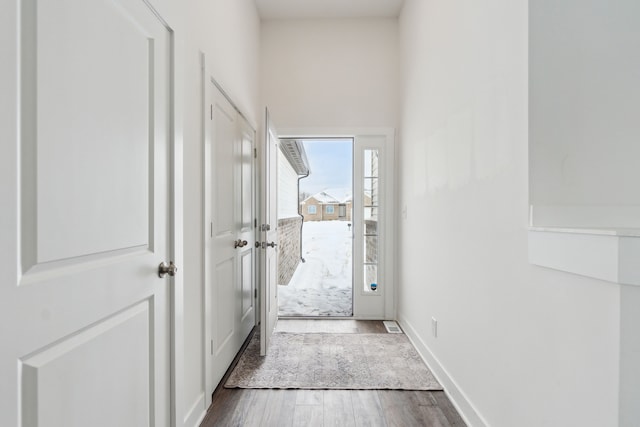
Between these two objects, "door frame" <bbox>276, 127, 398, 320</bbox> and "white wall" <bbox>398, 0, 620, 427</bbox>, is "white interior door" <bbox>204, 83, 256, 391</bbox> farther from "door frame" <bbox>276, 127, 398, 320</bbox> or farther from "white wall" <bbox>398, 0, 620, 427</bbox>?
"white wall" <bbox>398, 0, 620, 427</bbox>

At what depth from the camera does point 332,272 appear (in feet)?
20.4

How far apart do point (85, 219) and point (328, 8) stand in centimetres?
327

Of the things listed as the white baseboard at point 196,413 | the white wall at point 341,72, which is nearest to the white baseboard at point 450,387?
the white baseboard at point 196,413

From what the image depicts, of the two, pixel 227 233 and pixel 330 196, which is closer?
pixel 227 233

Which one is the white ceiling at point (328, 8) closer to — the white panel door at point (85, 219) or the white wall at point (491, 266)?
the white wall at point (491, 266)

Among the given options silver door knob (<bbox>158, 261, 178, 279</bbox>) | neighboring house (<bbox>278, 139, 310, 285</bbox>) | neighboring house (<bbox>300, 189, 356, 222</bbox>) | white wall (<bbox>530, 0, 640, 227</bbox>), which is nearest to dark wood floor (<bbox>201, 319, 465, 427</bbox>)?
silver door knob (<bbox>158, 261, 178, 279</bbox>)

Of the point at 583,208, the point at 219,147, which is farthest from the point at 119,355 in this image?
the point at 583,208

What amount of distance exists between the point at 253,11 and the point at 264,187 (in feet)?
5.96

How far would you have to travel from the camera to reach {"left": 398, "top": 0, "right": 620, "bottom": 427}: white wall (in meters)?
1.06

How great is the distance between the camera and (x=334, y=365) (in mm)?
2432

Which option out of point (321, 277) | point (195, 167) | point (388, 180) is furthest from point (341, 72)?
point (321, 277)

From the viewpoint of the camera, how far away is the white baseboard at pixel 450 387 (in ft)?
5.66

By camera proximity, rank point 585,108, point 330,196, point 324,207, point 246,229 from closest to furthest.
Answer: point 585,108
point 246,229
point 330,196
point 324,207

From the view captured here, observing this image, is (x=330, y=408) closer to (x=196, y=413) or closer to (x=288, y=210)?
(x=196, y=413)
